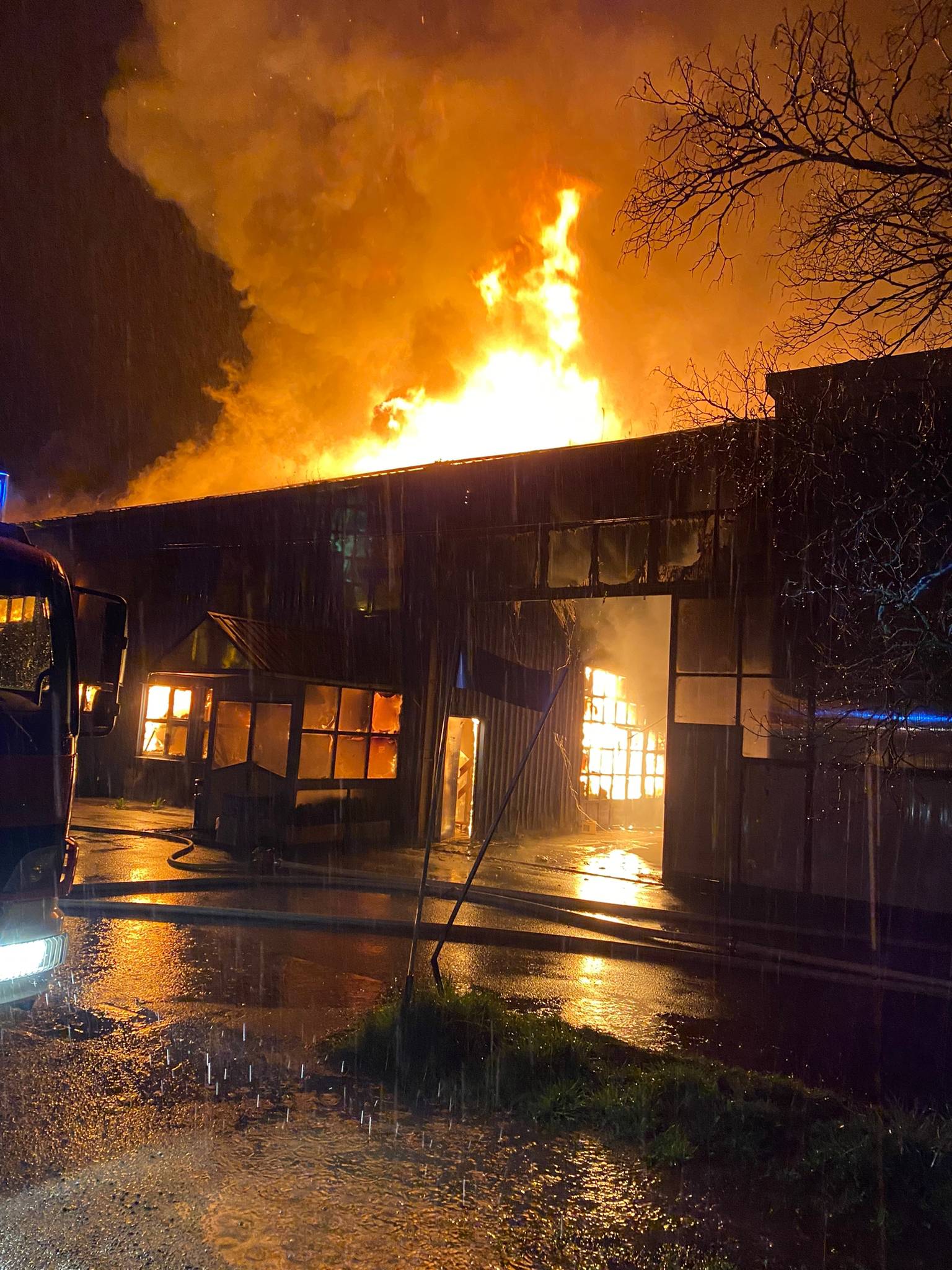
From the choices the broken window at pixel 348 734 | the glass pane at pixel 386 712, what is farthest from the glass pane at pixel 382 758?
the glass pane at pixel 386 712

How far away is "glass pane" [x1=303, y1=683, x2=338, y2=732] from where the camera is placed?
650 inches

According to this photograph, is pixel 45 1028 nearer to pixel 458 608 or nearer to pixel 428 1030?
pixel 428 1030

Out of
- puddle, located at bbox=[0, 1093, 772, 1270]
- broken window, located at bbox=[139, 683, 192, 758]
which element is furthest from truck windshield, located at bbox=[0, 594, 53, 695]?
broken window, located at bbox=[139, 683, 192, 758]

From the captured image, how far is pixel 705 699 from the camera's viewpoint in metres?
15.5

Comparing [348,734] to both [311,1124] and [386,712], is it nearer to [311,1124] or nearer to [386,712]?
[386,712]

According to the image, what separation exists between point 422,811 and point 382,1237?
15076mm

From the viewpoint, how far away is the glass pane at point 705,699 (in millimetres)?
15125

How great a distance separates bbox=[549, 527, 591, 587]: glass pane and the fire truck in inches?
465

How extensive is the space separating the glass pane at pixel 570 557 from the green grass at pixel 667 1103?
1173 centimetres

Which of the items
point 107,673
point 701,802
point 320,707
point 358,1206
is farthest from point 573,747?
point 358,1206

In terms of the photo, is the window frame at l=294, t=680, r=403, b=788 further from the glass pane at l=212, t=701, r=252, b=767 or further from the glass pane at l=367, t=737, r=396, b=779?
the glass pane at l=212, t=701, r=252, b=767

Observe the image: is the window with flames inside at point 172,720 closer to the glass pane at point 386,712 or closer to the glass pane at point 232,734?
the glass pane at point 232,734

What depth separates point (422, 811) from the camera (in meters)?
18.7

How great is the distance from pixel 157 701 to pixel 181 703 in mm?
770
